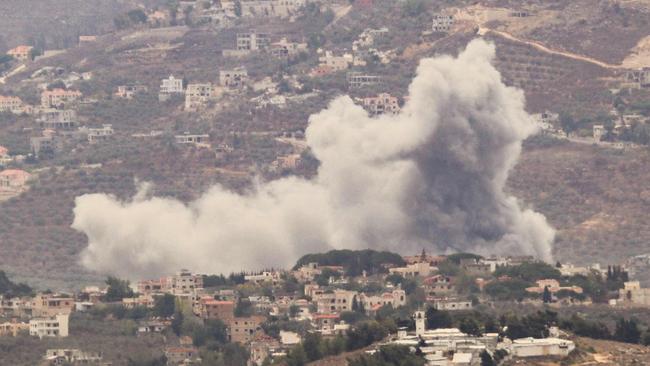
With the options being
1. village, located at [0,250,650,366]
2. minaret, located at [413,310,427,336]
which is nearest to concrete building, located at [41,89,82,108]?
village, located at [0,250,650,366]

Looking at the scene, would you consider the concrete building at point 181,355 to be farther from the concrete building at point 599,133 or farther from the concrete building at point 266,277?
the concrete building at point 599,133

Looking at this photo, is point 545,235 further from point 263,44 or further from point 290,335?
point 263,44

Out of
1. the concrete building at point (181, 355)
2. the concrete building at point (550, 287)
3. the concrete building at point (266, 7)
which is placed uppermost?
the concrete building at point (266, 7)

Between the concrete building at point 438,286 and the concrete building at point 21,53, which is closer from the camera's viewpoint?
the concrete building at point 438,286

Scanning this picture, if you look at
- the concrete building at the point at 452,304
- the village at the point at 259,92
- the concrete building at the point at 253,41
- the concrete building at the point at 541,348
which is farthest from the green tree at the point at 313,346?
the concrete building at the point at 253,41

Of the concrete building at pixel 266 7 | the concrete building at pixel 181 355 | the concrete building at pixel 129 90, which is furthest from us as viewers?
the concrete building at pixel 266 7

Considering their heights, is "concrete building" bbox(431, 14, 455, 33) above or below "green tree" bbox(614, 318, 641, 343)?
above

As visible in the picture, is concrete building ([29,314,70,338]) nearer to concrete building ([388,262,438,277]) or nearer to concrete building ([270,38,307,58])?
concrete building ([388,262,438,277])
